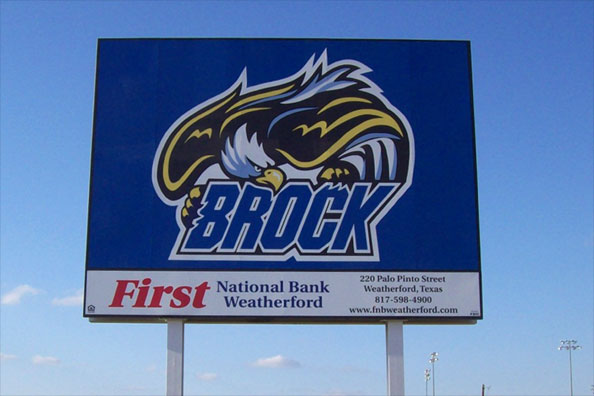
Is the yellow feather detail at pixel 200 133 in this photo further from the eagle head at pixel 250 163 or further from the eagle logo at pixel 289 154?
the eagle head at pixel 250 163

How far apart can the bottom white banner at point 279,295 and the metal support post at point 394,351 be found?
255 mm

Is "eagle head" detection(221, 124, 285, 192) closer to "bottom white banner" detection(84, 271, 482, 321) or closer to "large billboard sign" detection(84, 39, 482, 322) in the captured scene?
"large billboard sign" detection(84, 39, 482, 322)

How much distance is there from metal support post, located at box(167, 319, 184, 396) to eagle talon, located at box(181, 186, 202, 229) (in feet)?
4.89

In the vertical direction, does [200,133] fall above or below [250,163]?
above

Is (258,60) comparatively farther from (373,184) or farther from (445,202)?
(445,202)

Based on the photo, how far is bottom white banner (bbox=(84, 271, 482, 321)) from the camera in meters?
13.9

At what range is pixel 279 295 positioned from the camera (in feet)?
45.9

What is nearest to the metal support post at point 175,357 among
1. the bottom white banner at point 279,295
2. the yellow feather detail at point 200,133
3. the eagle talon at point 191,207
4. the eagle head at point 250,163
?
the bottom white banner at point 279,295

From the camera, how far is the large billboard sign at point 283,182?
14.0 metres

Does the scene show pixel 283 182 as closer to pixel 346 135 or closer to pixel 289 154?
pixel 289 154

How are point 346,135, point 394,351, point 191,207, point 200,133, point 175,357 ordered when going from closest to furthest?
point 175,357, point 394,351, point 191,207, point 200,133, point 346,135

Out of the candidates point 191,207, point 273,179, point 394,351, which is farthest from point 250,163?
point 394,351

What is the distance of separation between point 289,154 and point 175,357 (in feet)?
11.6

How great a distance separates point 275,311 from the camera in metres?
13.9
